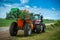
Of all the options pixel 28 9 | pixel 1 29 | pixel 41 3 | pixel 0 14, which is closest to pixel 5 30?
pixel 1 29

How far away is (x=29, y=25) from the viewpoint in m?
3.67

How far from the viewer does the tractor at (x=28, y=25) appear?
361cm

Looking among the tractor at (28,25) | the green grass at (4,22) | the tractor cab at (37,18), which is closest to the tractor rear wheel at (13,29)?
the tractor at (28,25)

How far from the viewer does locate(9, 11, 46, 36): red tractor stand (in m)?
3.61

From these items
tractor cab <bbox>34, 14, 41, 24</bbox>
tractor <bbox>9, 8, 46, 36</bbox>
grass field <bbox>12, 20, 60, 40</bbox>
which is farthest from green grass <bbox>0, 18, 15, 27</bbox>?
tractor cab <bbox>34, 14, 41, 24</bbox>

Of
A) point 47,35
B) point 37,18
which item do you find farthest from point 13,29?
point 47,35

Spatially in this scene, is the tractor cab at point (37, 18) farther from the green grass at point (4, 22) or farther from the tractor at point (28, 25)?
the green grass at point (4, 22)

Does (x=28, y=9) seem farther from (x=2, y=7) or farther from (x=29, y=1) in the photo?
(x=2, y=7)

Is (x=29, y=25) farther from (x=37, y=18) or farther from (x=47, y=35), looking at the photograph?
(x=47, y=35)

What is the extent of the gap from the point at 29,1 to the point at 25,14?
1.44 feet

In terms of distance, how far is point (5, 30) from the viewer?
3670 mm

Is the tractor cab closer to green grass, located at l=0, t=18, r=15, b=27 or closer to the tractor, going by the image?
the tractor

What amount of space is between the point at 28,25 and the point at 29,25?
0.12ft

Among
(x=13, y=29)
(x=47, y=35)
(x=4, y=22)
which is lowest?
(x=47, y=35)
